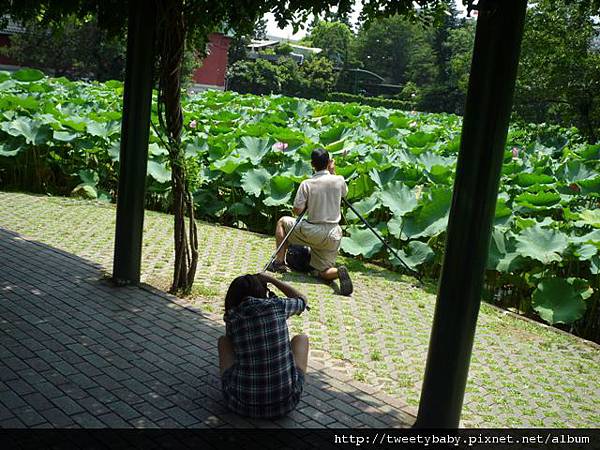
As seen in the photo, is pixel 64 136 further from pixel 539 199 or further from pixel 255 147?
pixel 539 199

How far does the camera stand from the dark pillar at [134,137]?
6055 mm

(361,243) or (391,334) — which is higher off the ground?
(361,243)

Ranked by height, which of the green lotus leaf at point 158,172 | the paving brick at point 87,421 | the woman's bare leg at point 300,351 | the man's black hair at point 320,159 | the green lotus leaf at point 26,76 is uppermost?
the green lotus leaf at point 26,76

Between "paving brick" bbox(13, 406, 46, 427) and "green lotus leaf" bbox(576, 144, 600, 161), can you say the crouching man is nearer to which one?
"paving brick" bbox(13, 406, 46, 427)

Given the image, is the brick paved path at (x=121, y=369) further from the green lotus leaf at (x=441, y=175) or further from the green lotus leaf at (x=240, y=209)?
the green lotus leaf at (x=441, y=175)

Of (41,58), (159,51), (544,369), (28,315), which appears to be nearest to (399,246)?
(544,369)

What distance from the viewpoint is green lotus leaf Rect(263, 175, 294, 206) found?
940 centimetres

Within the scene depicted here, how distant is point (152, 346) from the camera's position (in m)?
4.93

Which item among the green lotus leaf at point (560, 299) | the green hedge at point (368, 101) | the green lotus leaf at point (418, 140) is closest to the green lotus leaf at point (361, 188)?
the green lotus leaf at point (560, 299)

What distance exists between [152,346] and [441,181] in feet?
18.4

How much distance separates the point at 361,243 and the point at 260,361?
15.8 ft

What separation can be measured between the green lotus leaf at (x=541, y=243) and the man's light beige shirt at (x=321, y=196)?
1881 mm

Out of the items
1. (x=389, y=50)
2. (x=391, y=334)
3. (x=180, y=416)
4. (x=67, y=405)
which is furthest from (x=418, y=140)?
(x=389, y=50)

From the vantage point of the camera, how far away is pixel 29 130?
37.0 ft
